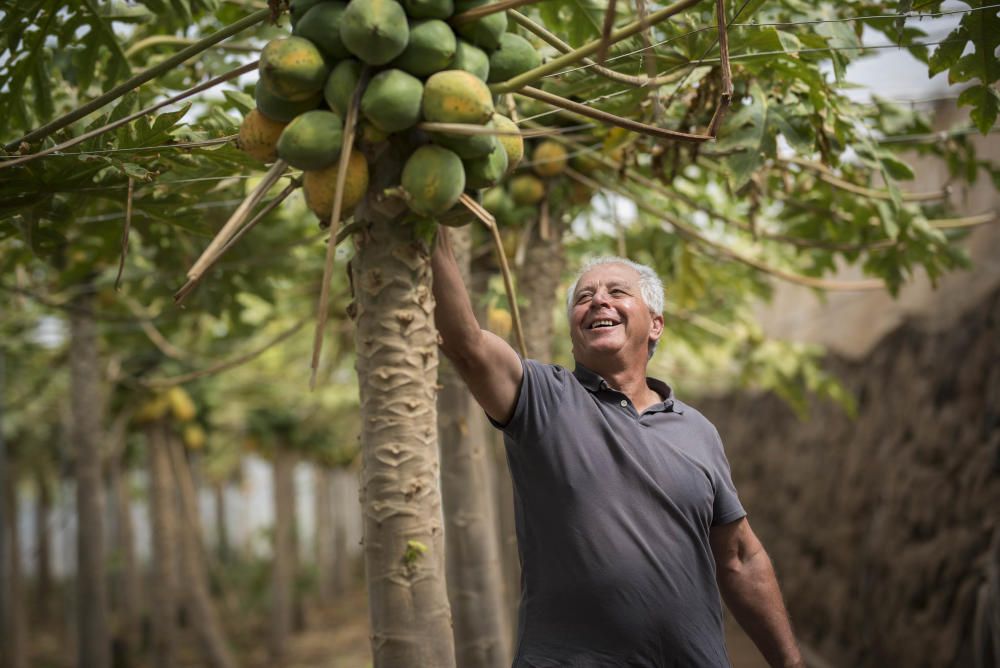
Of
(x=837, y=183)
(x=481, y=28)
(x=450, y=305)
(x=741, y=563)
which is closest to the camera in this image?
(x=481, y=28)

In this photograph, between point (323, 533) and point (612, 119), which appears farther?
point (323, 533)

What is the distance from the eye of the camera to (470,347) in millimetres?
2076

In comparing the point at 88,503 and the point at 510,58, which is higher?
the point at 510,58

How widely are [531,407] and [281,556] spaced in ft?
37.8

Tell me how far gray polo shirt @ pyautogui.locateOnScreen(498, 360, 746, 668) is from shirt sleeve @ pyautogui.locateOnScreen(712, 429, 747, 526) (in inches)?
0.7

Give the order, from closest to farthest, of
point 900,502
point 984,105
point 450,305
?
point 450,305
point 984,105
point 900,502

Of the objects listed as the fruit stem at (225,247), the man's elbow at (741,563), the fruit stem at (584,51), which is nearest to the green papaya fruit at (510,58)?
the fruit stem at (584,51)

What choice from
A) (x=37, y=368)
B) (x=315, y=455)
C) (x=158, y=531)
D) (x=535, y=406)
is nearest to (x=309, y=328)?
(x=158, y=531)

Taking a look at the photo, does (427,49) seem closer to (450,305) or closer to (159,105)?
(450,305)

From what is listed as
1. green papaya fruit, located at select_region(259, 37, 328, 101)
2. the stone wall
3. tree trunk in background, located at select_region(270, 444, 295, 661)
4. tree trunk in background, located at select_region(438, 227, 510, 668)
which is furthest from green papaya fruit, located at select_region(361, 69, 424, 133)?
tree trunk in background, located at select_region(270, 444, 295, 661)

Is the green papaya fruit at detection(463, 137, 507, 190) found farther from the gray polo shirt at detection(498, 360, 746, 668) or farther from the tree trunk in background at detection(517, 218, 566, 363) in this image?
the tree trunk in background at detection(517, 218, 566, 363)

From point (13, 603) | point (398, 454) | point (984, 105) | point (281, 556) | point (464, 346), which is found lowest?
point (13, 603)

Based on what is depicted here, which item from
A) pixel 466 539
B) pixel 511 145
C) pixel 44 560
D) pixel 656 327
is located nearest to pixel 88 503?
pixel 466 539

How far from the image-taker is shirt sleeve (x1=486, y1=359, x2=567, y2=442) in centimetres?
221
